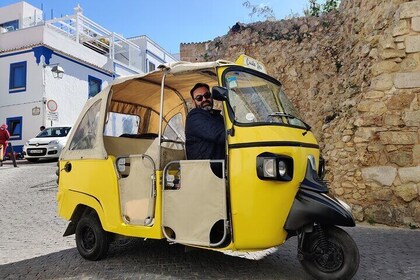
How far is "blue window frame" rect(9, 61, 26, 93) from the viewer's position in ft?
67.9

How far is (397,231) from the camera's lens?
6449mm

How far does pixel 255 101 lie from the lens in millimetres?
3996

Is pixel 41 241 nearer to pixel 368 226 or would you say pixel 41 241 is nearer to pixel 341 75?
pixel 368 226

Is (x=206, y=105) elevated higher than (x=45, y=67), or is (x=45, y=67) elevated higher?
(x=45, y=67)

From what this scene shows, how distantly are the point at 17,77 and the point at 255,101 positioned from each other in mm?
20799

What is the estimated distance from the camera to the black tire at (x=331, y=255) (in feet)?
11.4

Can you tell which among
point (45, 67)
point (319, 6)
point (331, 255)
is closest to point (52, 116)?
point (45, 67)

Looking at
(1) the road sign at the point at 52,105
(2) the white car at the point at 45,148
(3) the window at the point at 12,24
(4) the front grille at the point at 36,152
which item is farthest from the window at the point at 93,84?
(4) the front grille at the point at 36,152

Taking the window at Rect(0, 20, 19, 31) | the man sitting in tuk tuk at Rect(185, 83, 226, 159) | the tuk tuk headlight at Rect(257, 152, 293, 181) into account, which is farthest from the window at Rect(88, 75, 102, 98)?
the tuk tuk headlight at Rect(257, 152, 293, 181)

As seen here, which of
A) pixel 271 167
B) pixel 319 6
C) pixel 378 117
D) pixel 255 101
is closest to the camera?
→ pixel 271 167

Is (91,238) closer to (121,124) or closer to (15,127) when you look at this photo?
(121,124)

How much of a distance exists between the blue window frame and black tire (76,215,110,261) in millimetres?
18156

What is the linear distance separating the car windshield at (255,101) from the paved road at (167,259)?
66.7 inches

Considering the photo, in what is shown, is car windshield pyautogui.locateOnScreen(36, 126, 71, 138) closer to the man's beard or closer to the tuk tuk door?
the man's beard
